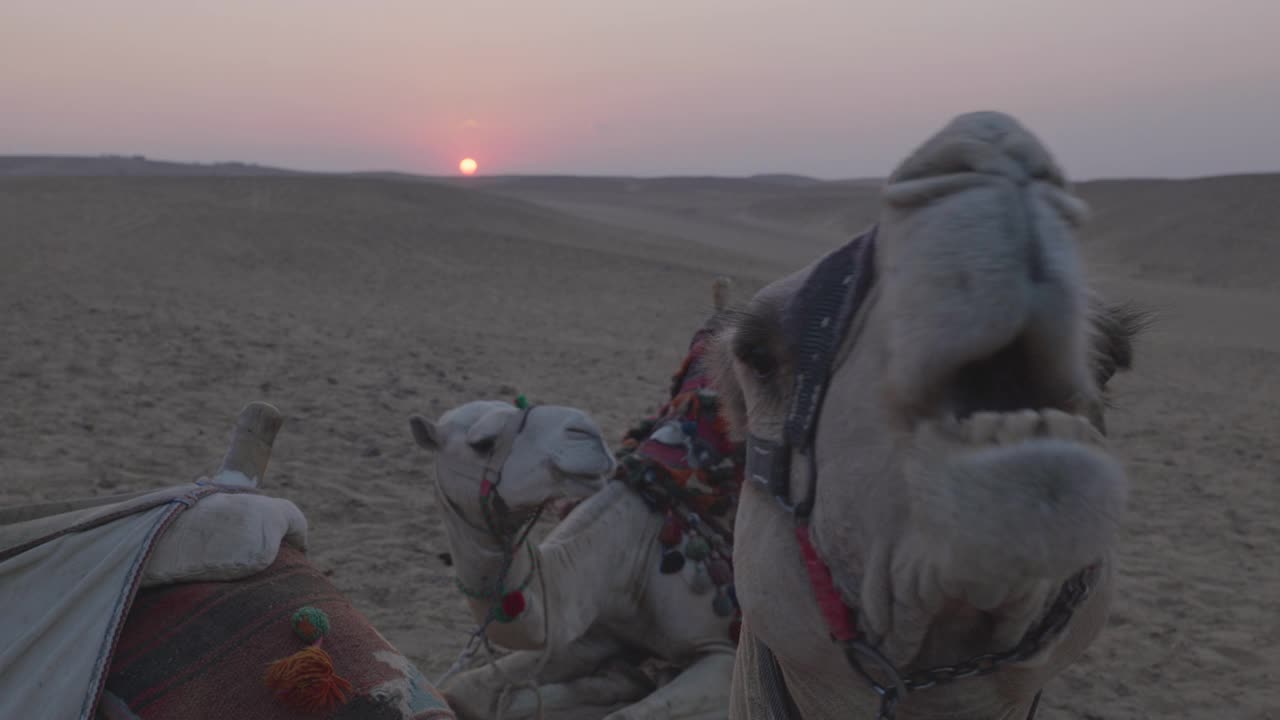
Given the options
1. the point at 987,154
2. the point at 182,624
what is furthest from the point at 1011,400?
the point at 182,624

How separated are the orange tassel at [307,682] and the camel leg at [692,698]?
1515 millimetres

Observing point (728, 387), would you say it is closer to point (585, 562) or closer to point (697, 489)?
point (585, 562)

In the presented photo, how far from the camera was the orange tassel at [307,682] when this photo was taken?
6.15 feet

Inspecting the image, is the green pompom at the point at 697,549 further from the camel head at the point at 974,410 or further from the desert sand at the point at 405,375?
the camel head at the point at 974,410

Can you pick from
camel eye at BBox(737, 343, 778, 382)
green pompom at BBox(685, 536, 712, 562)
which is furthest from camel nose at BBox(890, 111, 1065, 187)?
green pompom at BBox(685, 536, 712, 562)

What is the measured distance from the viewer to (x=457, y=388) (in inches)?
339

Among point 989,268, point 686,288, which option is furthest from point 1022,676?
point 686,288

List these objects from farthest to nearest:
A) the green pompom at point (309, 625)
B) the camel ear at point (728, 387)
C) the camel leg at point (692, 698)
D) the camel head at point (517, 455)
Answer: the camel leg at point (692, 698) → the camel head at point (517, 455) → the green pompom at point (309, 625) → the camel ear at point (728, 387)

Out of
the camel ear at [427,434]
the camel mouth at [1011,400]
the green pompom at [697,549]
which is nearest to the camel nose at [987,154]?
the camel mouth at [1011,400]

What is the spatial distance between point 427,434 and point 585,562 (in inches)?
31.9

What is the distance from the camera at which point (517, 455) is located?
2.79 metres

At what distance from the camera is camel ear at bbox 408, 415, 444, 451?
9.42 feet

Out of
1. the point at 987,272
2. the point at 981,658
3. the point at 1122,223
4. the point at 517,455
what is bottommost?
the point at 1122,223

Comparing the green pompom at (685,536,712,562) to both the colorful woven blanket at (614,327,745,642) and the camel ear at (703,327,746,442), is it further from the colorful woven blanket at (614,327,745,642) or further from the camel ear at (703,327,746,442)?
the camel ear at (703,327,746,442)
